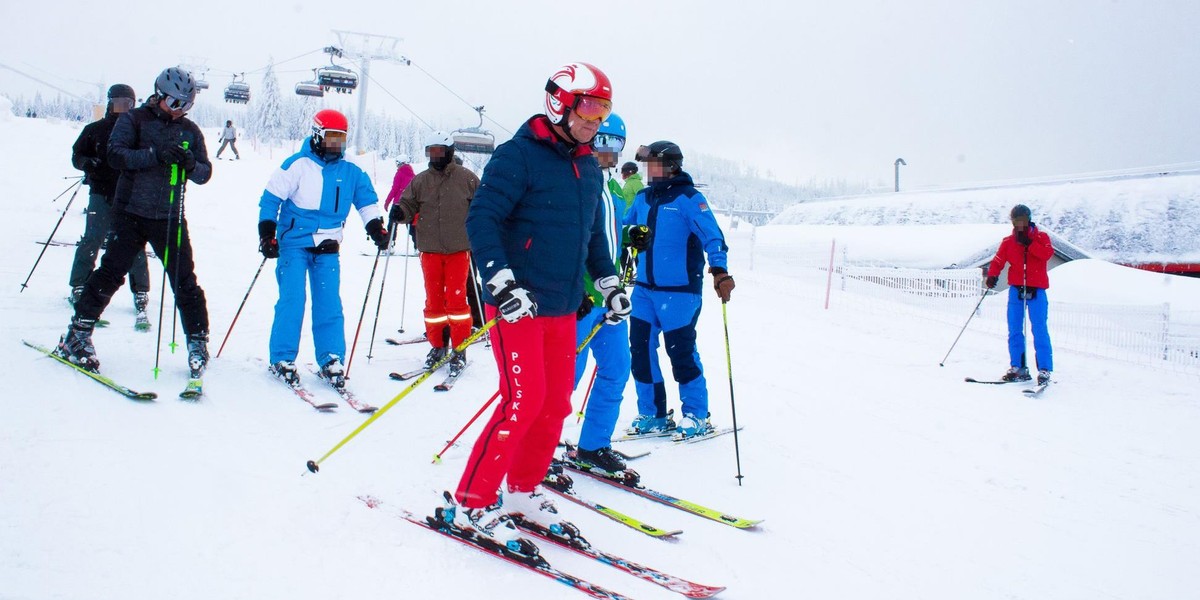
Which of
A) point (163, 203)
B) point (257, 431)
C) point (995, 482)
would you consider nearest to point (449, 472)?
point (257, 431)

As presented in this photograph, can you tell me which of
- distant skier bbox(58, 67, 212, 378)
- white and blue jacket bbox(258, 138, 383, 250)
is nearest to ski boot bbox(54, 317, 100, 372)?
distant skier bbox(58, 67, 212, 378)

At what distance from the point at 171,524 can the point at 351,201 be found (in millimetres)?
3030

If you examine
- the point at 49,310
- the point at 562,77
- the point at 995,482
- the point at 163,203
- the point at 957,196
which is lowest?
the point at 995,482

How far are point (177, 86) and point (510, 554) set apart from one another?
12.5 feet

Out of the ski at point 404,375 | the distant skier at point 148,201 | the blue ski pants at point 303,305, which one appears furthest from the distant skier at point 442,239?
the distant skier at point 148,201

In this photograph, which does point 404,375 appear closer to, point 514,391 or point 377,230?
point 377,230

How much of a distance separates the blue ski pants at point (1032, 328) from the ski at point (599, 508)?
6284 millimetres

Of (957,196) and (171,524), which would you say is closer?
(171,524)

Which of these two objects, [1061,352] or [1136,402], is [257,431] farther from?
[1061,352]

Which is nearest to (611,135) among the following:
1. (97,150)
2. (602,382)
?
(602,382)

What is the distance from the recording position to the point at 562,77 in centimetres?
303

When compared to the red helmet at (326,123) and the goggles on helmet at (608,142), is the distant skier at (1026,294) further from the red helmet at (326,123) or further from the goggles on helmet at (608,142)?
the red helmet at (326,123)

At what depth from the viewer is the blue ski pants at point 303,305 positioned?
5078mm

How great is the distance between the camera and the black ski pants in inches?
181
